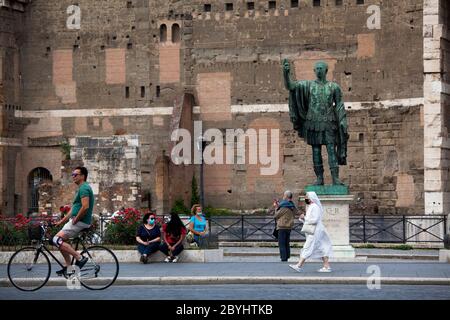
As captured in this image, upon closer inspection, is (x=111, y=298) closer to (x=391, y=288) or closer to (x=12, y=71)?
(x=391, y=288)

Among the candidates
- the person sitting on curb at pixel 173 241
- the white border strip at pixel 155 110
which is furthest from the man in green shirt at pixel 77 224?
the white border strip at pixel 155 110

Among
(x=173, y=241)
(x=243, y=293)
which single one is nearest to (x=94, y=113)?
(x=173, y=241)

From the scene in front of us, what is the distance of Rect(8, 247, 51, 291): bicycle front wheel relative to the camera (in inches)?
645

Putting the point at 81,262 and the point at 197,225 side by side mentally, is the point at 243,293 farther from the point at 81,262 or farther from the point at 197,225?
the point at 197,225

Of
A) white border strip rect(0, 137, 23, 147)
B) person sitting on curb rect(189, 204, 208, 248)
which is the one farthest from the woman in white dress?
white border strip rect(0, 137, 23, 147)

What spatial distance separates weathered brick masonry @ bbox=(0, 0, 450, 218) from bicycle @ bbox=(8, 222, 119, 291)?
20.9 meters

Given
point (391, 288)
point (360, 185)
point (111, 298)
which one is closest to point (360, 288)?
point (391, 288)

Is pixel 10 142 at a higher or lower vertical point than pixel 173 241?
higher

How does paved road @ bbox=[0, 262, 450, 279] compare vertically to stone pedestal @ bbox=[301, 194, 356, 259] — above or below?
below

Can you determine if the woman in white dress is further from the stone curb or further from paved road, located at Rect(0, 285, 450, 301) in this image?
the stone curb

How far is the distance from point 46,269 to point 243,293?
2924 millimetres

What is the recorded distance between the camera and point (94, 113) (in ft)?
141

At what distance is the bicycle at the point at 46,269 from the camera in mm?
16359

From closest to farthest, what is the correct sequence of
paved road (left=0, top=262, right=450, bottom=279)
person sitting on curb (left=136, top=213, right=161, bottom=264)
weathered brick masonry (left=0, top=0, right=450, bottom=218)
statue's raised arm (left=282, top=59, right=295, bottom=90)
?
paved road (left=0, top=262, right=450, bottom=279) → person sitting on curb (left=136, top=213, right=161, bottom=264) → statue's raised arm (left=282, top=59, right=295, bottom=90) → weathered brick masonry (left=0, top=0, right=450, bottom=218)
